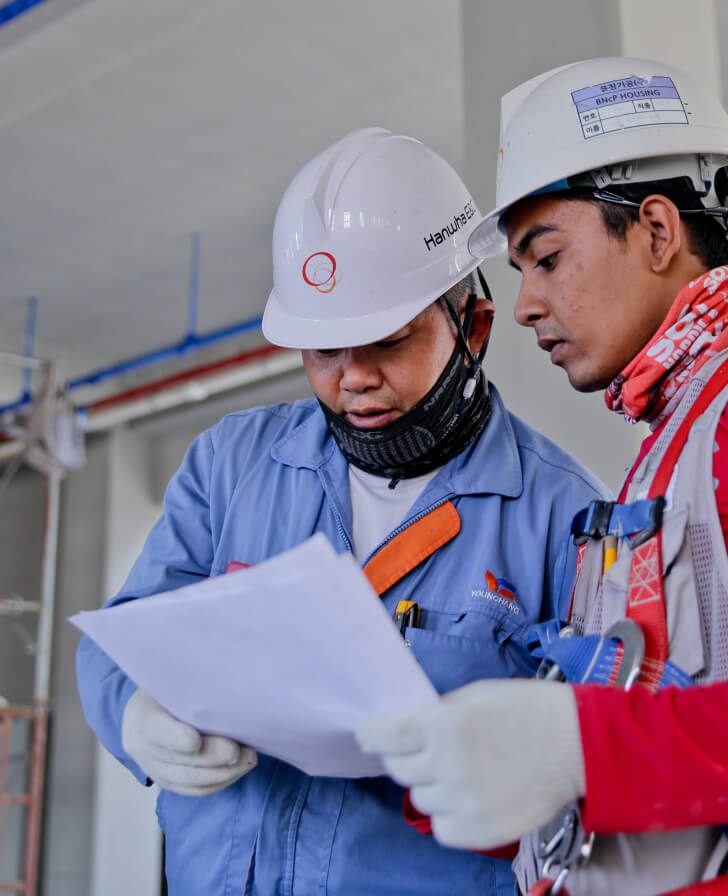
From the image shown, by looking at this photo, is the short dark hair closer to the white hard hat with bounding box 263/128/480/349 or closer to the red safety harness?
the red safety harness

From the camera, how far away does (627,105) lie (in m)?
1.55

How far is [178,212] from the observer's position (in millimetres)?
6660

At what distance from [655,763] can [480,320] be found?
1169mm

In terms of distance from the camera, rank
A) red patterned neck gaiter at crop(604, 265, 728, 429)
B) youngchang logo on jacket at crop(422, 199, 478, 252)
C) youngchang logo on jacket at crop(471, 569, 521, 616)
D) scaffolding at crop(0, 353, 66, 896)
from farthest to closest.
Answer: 1. scaffolding at crop(0, 353, 66, 896)
2. youngchang logo on jacket at crop(422, 199, 478, 252)
3. youngchang logo on jacket at crop(471, 569, 521, 616)
4. red patterned neck gaiter at crop(604, 265, 728, 429)

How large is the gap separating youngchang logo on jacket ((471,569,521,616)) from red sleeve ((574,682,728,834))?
640 millimetres

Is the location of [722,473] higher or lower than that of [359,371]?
lower

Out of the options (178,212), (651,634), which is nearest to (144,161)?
Answer: (178,212)

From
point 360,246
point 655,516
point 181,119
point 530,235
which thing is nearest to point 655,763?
point 655,516

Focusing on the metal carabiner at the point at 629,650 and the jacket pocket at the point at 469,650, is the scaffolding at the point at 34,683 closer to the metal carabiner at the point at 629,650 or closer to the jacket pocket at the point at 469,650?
the jacket pocket at the point at 469,650

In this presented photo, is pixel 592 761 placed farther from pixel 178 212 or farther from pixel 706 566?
pixel 178 212

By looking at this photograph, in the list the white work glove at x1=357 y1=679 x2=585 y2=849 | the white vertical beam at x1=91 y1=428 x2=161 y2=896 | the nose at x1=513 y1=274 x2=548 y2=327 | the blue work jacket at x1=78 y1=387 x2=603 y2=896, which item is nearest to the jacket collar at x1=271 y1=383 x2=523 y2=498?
the blue work jacket at x1=78 y1=387 x2=603 y2=896

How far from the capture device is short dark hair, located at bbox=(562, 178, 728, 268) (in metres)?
1.48

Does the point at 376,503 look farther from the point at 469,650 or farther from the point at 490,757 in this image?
A: the point at 490,757

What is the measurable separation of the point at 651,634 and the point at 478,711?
27 centimetres
